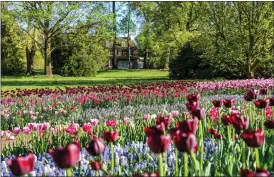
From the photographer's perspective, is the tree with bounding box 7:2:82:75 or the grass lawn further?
the tree with bounding box 7:2:82:75

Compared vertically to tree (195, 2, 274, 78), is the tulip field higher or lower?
lower

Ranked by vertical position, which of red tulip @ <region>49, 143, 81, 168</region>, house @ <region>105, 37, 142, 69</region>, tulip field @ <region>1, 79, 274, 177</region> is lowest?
tulip field @ <region>1, 79, 274, 177</region>

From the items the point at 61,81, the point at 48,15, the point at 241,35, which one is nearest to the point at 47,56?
the point at 48,15

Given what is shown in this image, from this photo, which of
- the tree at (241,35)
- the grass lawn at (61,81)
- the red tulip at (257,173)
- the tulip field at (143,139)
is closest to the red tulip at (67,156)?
the tulip field at (143,139)

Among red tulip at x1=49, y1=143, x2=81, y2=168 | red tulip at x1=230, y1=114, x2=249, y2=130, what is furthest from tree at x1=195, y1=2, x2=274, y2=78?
red tulip at x1=49, y1=143, x2=81, y2=168

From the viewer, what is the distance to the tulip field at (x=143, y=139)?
1919mm

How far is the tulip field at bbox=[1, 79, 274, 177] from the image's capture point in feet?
6.30

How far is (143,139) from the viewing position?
183 inches

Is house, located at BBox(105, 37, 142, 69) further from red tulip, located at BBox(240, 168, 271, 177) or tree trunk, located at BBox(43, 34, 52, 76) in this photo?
red tulip, located at BBox(240, 168, 271, 177)

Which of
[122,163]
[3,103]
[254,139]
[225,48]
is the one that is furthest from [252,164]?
[225,48]

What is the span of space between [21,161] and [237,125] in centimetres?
141

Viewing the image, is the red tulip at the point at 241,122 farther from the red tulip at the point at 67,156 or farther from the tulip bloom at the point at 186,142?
the red tulip at the point at 67,156

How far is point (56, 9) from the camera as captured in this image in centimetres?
3052

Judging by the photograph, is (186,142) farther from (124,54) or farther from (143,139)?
(124,54)
